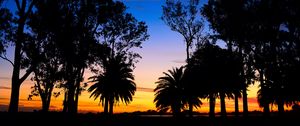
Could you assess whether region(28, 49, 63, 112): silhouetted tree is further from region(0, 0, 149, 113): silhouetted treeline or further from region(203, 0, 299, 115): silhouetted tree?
region(203, 0, 299, 115): silhouetted tree

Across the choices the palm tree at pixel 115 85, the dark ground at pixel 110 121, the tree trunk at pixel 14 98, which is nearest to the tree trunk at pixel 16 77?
the tree trunk at pixel 14 98

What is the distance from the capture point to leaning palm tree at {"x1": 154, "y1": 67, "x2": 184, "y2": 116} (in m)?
52.0

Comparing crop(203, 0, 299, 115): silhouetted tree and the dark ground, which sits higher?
crop(203, 0, 299, 115): silhouetted tree

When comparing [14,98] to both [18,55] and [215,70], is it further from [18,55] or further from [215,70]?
[215,70]

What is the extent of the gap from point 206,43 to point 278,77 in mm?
10009

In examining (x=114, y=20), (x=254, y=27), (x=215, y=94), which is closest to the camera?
(x=254, y=27)

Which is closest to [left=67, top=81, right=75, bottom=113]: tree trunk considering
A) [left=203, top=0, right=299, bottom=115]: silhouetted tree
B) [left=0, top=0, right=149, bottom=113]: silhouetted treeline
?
[left=0, top=0, right=149, bottom=113]: silhouetted treeline

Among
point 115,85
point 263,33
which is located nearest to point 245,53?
point 263,33

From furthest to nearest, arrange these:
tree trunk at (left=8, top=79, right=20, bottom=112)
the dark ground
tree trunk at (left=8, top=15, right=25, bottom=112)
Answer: tree trunk at (left=8, top=15, right=25, bottom=112), tree trunk at (left=8, top=79, right=20, bottom=112), the dark ground

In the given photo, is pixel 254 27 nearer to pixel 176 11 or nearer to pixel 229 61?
pixel 229 61

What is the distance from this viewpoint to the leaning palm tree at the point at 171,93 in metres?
52.0

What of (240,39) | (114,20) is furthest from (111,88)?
(240,39)

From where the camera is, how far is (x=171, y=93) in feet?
172

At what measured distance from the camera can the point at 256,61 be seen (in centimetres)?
4344
